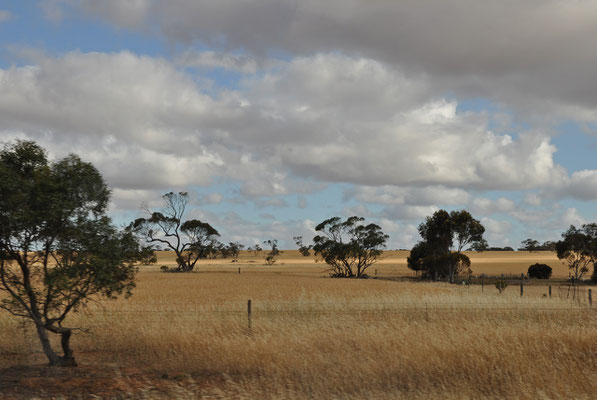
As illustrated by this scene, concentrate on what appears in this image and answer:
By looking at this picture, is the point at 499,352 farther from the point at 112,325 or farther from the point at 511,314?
the point at 112,325

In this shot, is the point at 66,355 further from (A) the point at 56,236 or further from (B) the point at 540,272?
(B) the point at 540,272

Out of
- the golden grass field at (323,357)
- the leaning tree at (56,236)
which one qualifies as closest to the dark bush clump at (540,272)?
the golden grass field at (323,357)

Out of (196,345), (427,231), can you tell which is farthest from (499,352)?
(427,231)

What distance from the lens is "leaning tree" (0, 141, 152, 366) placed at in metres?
12.4

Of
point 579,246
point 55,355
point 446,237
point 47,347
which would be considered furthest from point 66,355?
point 579,246

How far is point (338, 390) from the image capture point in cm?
1110

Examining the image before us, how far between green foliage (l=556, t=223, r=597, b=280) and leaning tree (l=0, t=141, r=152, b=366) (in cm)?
7847

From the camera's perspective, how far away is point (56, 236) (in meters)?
13.1

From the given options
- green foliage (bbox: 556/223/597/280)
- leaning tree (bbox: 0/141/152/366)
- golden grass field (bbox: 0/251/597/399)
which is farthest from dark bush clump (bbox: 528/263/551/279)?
leaning tree (bbox: 0/141/152/366)

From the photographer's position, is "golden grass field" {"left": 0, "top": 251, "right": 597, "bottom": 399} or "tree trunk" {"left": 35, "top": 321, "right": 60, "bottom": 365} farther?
"tree trunk" {"left": 35, "top": 321, "right": 60, "bottom": 365}

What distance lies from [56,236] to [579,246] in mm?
80992

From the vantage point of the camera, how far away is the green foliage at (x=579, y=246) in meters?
77.4

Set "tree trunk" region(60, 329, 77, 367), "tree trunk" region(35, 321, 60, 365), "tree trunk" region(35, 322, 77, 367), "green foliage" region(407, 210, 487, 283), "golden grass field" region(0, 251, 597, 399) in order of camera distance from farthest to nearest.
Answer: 1. "green foliage" region(407, 210, 487, 283)
2. "tree trunk" region(60, 329, 77, 367)
3. "tree trunk" region(35, 322, 77, 367)
4. "tree trunk" region(35, 321, 60, 365)
5. "golden grass field" region(0, 251, 597, 399)

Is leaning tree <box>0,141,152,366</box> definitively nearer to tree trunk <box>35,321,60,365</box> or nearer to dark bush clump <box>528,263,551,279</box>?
tree trunk <box>35,321,60,365</box>
